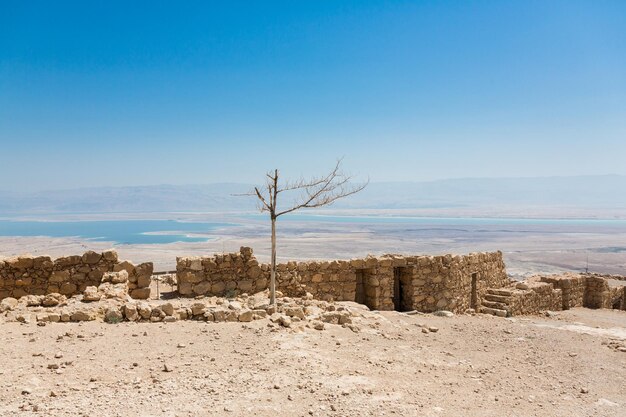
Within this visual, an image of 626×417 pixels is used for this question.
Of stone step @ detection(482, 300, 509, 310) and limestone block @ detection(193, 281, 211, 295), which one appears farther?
stone step @ detection(482, 300, 509, 310)

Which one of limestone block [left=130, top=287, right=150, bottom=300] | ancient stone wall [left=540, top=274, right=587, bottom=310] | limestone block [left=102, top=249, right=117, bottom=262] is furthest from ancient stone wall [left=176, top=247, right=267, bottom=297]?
ancient stone wall [left=540, top=274, right=587, bottom=310]

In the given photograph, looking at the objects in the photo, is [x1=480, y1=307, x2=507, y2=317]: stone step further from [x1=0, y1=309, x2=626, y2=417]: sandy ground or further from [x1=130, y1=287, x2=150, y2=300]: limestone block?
[x1=130, y1=287, x2=150, y2=300]: limestone block

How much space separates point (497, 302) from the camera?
53.6 ft

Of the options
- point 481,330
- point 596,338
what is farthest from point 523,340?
point 596,338

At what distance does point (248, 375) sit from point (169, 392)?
112 centimetres

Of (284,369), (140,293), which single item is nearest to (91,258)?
(140,293)

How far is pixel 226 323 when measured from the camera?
8641 mm

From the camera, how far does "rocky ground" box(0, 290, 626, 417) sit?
5.59 m

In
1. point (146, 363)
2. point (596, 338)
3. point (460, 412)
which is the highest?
point (146, 363)

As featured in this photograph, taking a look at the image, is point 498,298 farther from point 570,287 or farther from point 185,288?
point 185,288

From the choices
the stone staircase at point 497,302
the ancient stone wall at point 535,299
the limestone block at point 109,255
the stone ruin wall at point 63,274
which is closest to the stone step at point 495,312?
the stone staircase at point 497,302

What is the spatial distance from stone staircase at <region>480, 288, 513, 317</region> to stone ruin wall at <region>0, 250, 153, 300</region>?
11.3 metres

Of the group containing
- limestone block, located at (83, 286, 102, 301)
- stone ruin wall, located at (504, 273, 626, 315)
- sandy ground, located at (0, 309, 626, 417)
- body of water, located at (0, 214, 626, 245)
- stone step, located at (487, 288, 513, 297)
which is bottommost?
body of water, located at (0, 214, 626, 245)

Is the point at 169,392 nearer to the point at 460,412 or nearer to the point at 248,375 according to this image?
the point at 248,375
